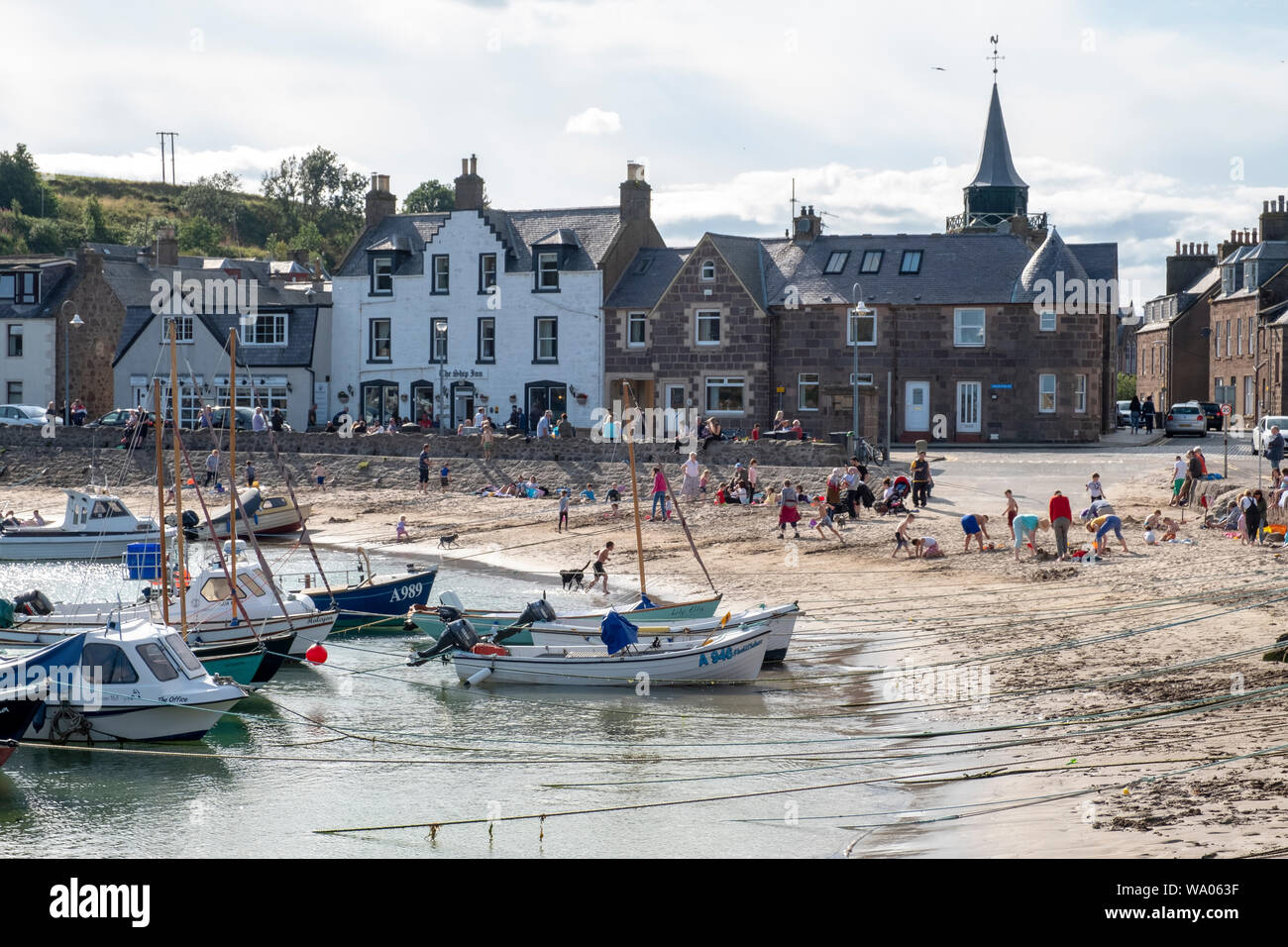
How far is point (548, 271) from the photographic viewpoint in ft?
204

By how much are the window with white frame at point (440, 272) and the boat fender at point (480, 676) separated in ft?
132

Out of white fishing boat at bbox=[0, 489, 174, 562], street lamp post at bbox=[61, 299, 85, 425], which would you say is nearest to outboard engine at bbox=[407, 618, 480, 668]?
white fishing boat at bbox=[0, 489, 174, 562]

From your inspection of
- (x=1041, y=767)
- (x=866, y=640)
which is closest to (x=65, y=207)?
(x=866, y=640)

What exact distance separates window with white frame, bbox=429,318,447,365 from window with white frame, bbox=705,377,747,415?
12286mm

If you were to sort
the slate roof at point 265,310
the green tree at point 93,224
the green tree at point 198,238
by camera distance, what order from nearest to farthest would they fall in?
the slate roof at point 265,310, the green tree at point 93,224, the green tree at point 198,238

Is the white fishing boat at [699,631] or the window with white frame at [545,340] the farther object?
the window with white frame at [545,340]

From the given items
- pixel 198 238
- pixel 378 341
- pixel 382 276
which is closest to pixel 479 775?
pixel 378 341

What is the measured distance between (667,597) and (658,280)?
3050 cm

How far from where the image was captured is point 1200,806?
1464 cm

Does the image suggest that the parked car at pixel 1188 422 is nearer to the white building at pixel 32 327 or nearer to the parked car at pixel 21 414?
the parked car at pixel 21 414

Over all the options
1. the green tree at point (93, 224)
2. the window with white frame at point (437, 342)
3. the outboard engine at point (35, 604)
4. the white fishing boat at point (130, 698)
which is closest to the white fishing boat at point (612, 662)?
the white fishing boat at point (130, 698)

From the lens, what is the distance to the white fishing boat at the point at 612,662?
24.9 m

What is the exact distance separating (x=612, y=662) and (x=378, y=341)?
42.5m
